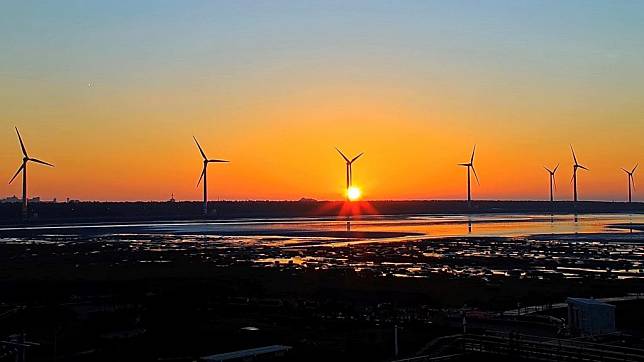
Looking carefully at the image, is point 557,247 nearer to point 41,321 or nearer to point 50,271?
point 50,271

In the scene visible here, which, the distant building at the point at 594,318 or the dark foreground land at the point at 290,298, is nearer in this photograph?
the distant building at the point at 594,318

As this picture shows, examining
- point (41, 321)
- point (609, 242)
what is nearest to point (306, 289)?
point (41, 321)

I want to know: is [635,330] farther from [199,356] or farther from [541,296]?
[199,356]

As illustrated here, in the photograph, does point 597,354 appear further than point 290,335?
No

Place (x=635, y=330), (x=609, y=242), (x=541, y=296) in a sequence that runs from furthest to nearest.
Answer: (x=609, y=242) → (x=541, y=296) → (x=635, y=330)

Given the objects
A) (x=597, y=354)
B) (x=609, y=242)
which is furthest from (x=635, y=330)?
(x=609, y=242)

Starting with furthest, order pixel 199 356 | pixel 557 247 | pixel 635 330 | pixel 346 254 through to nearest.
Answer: pixel 557 247, pixel 346 254, pixel 635 330, pixel 199 356

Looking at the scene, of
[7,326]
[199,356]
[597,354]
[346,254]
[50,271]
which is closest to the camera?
[597,354]

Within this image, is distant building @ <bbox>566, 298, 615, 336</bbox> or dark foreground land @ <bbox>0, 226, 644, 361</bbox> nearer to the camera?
distant building @ <bbox>566, 298, 615, 336</bbox>

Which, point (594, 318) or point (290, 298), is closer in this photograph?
point (594, 318)

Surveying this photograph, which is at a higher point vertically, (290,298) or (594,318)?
(594,318)
